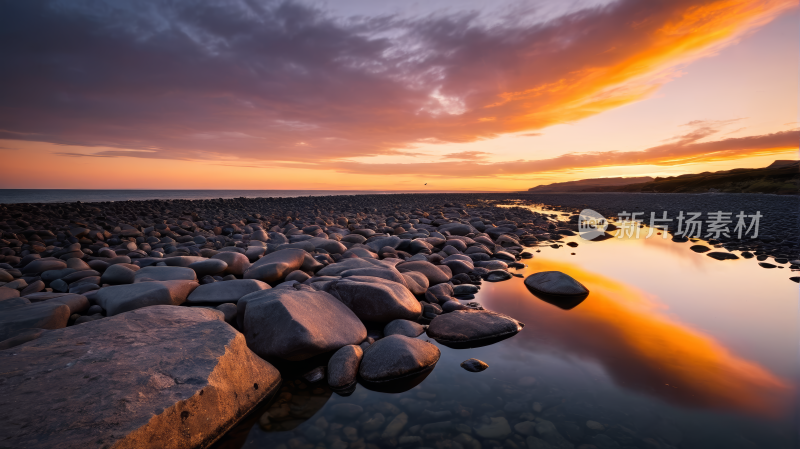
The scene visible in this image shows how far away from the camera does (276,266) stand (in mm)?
5102

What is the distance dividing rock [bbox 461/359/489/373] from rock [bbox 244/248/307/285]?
124 inches

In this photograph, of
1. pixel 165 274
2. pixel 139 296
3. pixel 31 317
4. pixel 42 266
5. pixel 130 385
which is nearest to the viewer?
pixel 130 385

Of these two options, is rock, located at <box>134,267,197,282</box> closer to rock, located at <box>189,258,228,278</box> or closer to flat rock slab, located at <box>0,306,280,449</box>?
rock, located at <box>189,258,228,278</box>

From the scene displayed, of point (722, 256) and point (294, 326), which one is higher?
point (294, 326)

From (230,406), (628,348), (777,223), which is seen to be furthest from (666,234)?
(230,406)

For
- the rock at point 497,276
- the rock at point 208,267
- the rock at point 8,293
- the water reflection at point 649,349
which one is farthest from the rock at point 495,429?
the rock at point 8,293

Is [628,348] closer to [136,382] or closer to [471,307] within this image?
[471,307]

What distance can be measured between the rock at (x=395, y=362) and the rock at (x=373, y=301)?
2.19ft

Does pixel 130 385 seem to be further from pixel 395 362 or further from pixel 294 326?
pixel 395 362

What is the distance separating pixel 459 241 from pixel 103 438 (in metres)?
7.24

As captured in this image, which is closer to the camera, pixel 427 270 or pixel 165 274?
pixel 165 274

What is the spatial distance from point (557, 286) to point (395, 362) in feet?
11.5

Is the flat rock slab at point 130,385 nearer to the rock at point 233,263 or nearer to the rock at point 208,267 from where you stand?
the rock at point 208,267

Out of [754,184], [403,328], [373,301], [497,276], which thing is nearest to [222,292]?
[373,301]
